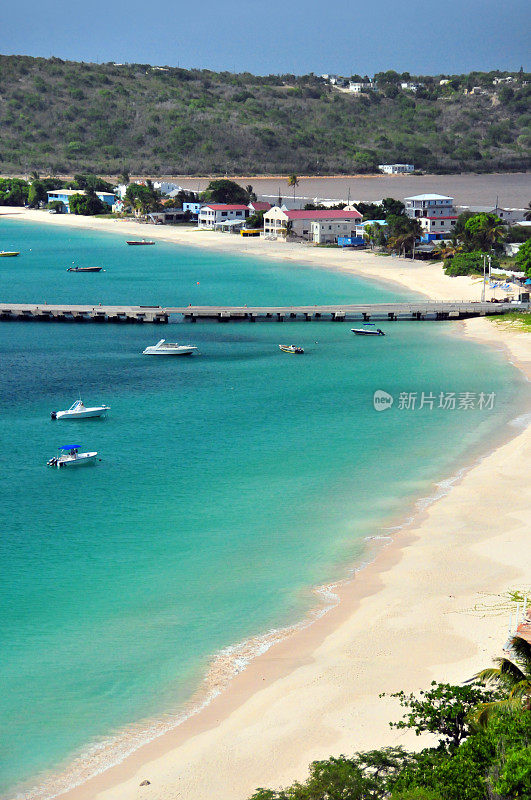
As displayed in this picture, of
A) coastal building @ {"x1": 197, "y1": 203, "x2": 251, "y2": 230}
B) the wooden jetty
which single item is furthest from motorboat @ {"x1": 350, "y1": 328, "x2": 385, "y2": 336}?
coastal building @ {"x1": 197, "y1": 203, "x2": 251, "y2": 230}

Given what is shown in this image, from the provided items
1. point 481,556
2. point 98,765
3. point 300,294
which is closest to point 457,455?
point 481,556

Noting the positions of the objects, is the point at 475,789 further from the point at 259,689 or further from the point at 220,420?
the point at 220,420

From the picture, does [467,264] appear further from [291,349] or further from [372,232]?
[291,349]

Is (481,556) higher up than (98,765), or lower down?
higher up

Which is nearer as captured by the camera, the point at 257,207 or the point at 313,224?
the point at 313,224

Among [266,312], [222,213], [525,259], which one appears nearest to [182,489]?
[266,312]
